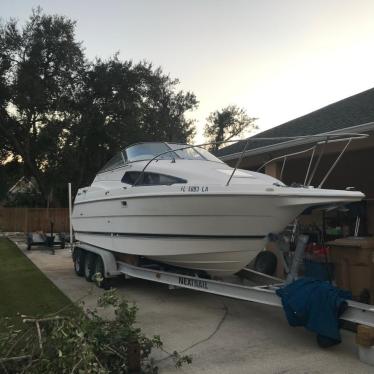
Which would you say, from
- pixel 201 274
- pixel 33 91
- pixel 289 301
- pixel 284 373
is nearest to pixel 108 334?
pixel 284 373

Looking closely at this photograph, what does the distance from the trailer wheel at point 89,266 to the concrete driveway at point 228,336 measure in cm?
59

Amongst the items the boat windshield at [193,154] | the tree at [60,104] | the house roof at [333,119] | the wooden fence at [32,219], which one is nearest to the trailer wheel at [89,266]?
the boat windshield at [193,154]

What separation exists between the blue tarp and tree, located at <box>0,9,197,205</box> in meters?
22.9

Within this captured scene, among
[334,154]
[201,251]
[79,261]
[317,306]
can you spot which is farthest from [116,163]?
[317,306]

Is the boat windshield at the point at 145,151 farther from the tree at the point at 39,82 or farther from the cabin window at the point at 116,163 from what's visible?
the tree at the point at 39,82

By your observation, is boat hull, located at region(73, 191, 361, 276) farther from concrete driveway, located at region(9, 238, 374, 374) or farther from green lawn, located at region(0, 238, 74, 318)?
green lawn, located at region(0, 238, 74, 318)

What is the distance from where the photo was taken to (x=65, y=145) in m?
26.7

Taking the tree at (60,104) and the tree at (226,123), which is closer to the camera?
the tree at (60,104)

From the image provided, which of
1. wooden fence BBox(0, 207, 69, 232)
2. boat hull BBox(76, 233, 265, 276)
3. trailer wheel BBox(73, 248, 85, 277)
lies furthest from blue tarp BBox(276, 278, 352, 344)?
wooden fence BBox(0, 207, 69, 232)

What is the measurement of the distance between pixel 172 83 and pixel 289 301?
127 feet

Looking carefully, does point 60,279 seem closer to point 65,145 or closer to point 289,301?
point 289,301

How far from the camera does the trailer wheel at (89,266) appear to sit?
888 centimetres

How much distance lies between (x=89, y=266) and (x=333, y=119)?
231 inches

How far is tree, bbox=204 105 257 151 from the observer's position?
58.5 meters
